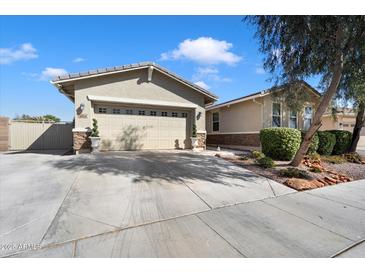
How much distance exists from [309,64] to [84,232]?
853 cm

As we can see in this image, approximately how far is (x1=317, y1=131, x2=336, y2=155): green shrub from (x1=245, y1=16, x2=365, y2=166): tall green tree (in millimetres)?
3752

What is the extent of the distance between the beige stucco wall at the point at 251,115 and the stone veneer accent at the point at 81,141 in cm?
971

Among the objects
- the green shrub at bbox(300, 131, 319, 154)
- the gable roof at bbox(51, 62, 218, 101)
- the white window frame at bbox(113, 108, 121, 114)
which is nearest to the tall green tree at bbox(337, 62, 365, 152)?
the green shrub at bbox(300, 131, 319, 154)

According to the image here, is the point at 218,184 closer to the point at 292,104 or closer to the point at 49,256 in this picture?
the point at 49,256

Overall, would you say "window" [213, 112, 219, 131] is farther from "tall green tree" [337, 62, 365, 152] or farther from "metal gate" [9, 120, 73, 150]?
"metal gate" [9, 120, 73, 150]

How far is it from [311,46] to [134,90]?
767cm

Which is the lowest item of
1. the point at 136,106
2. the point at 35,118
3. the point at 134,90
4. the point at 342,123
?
the point at 342,123

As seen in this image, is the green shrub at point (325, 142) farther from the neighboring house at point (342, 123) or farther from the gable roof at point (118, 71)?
the neighboring house at point (342, 123)

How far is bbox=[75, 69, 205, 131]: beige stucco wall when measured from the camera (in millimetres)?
9188

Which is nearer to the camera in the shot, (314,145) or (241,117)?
(314,145)

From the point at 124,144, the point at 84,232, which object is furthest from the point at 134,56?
the point at 84,232

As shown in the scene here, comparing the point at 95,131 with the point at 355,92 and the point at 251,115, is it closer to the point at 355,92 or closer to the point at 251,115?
the point at 251,115

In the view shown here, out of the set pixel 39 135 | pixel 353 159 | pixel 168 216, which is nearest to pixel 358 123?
pixel 353 159

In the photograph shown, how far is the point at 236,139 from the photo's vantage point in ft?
46.1
